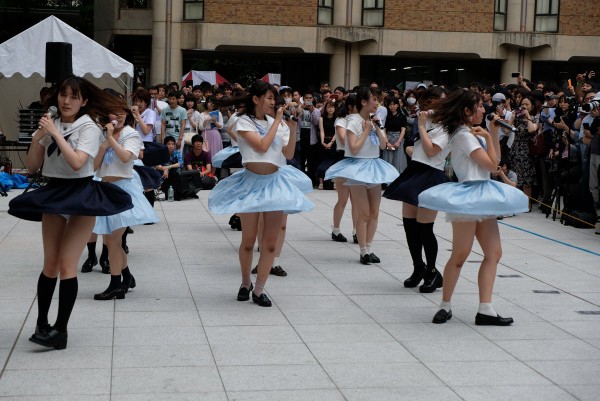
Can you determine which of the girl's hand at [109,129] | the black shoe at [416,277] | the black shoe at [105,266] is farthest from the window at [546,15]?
the girl's hand at [109,129]

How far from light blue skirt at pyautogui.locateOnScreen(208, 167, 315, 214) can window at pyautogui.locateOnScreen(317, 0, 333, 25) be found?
28.6 metres

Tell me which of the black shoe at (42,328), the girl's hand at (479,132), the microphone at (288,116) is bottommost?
the black shoe at (42,328)

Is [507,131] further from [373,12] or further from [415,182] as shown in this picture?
[373,12]

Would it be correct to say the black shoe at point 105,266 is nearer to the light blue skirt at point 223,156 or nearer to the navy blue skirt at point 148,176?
the navy blue skirt at point 148,176

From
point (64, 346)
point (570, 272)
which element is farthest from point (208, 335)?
point (570, 272)

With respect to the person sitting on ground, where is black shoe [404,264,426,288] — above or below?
below

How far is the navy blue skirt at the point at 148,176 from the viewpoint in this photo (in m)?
10.4

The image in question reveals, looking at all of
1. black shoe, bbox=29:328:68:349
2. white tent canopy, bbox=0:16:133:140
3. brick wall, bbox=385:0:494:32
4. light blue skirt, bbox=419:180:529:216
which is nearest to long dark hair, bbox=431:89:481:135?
light blue skirt, bbox=419:180:529:216

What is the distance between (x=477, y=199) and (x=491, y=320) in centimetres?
102

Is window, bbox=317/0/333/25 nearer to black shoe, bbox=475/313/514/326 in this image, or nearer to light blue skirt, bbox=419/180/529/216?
light blue skirt, bbox=419/180/529/216

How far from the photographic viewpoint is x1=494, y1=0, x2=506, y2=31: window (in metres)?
37.9

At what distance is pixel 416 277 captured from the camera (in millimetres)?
9648

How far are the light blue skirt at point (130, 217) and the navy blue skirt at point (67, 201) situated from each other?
5.66ft

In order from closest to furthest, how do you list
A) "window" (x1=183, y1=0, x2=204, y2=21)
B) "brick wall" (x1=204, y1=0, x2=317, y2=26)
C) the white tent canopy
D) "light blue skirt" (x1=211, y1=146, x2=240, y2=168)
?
"light blue skirt" (x1=211, y1=146, x2=240, y2=168)
the white tent canopy
"brick wall" (x1=204, y1=0, x2=317, y2=26)
"window" (x1=183, y1=0, x2=204, y2=21)
